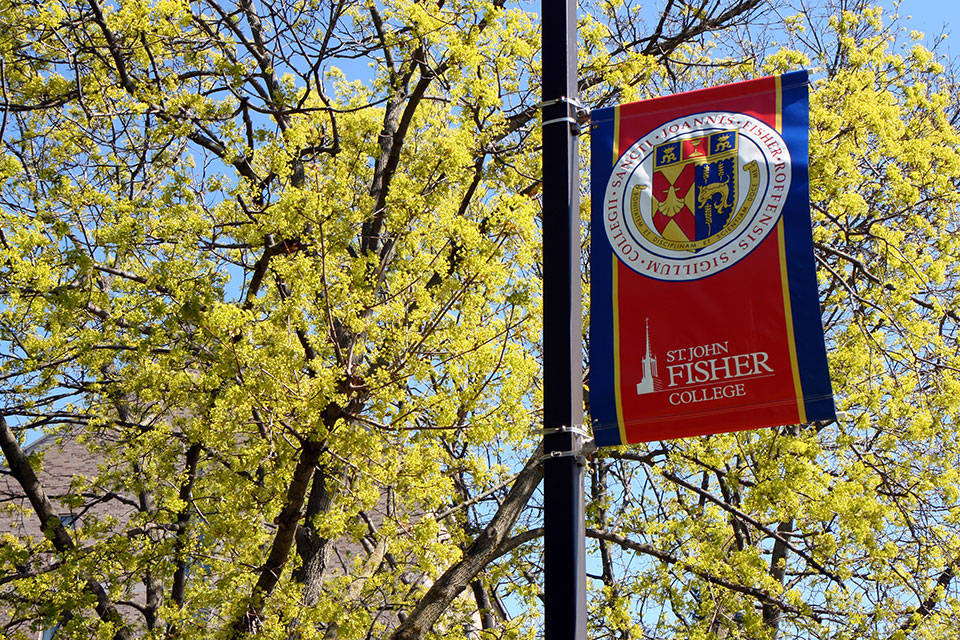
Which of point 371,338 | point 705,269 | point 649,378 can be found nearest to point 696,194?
point 705,269

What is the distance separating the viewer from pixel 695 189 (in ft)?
15.5

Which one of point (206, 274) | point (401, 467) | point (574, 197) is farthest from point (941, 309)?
point (206, 274)

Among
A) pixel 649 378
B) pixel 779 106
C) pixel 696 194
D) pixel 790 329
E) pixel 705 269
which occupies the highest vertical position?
pixel 779 106

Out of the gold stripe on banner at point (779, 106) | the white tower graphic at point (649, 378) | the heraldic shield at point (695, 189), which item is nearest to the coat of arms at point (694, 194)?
the heraldic shield at point (695, 189)

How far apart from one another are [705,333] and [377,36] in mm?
6659

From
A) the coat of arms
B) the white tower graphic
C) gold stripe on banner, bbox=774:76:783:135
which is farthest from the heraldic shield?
the white tower graphic

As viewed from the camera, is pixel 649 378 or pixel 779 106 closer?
pixel 649 378

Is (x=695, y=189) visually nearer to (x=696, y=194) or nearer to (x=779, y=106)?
(x=696, y=194)

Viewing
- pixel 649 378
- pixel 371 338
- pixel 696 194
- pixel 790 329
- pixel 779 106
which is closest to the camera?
pixel 790 329

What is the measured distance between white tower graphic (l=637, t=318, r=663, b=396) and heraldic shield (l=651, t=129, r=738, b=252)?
555 mm

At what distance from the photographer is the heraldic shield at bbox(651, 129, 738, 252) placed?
467 cm

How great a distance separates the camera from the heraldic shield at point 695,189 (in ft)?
15.3

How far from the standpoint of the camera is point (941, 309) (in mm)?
9523

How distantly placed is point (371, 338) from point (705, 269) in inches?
140
